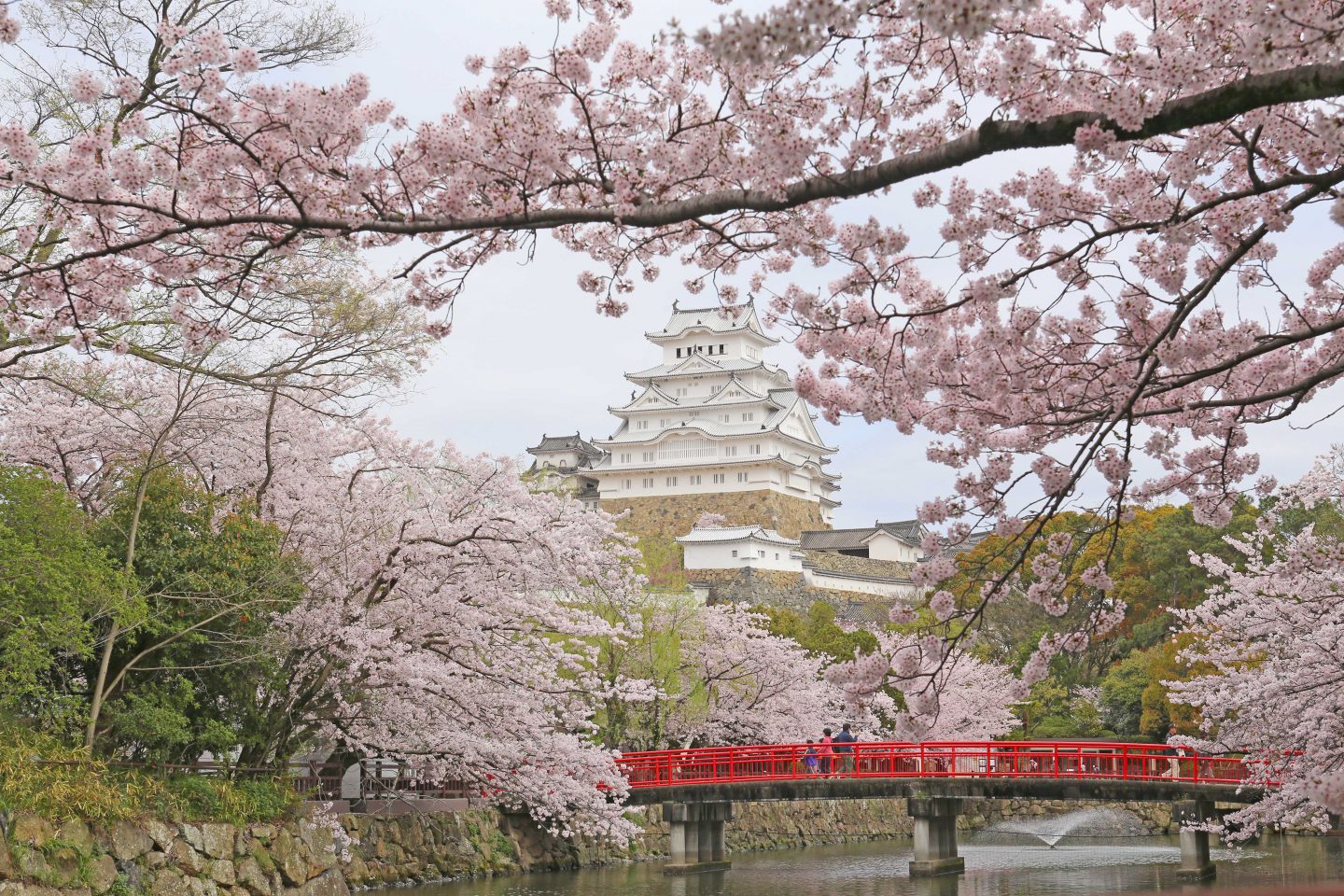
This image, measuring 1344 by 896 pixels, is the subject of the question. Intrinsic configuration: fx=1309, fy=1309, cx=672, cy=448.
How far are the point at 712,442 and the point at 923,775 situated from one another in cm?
3471

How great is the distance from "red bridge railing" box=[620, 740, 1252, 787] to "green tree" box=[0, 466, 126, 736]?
36.6 feet

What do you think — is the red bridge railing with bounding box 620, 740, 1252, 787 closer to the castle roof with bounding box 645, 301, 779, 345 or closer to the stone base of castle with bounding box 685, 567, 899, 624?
the stone base of castle with bounding box 685, 567, 899, 624

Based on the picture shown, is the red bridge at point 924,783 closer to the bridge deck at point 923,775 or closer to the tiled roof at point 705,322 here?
the bridge deck at point 923,775

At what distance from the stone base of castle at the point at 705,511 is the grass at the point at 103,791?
40729 millimetres

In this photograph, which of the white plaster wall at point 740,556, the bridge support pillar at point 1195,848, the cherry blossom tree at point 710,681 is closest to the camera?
the bridge support pillar at point 1195,848

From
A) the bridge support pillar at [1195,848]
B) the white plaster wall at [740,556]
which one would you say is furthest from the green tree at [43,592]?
the white plaster wall at [740,556]

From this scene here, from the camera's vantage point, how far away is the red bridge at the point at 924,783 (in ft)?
65.1

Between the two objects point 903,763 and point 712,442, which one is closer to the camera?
point 903,763

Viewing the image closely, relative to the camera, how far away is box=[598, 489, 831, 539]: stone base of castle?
177 ft

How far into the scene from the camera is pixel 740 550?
49.0m

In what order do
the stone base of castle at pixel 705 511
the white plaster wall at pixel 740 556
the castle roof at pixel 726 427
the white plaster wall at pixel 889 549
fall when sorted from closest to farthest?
the white plaster wall at pixel 740 556, the stone base of castle at pixel 705 511, the castle roof at pixel 726 427, the white plaster wall at pixel 889 549

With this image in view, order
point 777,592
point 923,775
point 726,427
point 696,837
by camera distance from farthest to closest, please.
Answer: point 726,427 → point 777,592 → point 696,837 → point 923,775

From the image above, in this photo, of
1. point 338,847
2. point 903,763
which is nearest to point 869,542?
point 903,763

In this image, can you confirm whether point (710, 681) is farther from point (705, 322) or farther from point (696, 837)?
point (705, 322)
